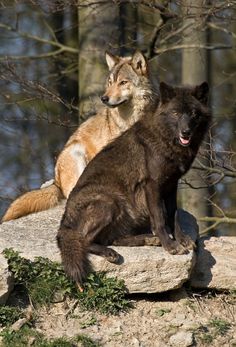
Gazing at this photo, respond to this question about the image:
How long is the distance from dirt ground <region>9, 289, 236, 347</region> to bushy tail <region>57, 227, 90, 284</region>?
0.36 meters

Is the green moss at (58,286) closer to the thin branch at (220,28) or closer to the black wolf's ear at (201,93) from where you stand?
the black wolf's ear at (201,93)

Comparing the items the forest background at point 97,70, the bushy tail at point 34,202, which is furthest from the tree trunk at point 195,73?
the bushy tail at point 34,202

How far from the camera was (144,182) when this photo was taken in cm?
851

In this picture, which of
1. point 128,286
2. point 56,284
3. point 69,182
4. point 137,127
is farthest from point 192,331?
point 69,182

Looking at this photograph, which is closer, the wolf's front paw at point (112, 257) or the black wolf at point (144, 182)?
the wolf's front paw at point (112, 257)

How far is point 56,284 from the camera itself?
8023mm

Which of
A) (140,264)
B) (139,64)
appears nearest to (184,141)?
(140,264)

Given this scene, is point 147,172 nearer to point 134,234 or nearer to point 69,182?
point 134,234

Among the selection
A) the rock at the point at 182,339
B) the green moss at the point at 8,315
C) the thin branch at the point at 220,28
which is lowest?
the rock at the point at 182,339

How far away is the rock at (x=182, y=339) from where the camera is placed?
7.80 metres

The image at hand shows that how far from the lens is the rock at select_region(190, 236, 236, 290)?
28.3 ft

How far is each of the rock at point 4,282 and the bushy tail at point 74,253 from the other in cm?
50

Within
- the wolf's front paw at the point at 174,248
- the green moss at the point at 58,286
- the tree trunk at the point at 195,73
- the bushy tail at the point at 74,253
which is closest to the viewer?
the bushy tail at the point at 74,253

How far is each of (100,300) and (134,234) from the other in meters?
0.95
